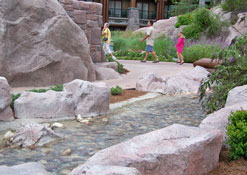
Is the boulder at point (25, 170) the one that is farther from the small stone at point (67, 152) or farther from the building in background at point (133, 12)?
the building in background at point (133, 12)

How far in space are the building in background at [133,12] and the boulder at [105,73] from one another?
2431cm

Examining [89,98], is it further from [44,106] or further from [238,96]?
[238,96]

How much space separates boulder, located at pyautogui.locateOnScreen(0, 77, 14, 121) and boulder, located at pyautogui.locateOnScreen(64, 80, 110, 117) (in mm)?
1161

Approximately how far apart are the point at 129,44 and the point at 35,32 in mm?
12796

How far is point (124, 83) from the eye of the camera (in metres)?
9.48

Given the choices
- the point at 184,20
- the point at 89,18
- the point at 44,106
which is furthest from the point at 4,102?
the point at 184,20

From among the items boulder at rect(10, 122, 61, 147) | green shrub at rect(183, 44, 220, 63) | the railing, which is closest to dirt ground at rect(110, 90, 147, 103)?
boulder at rect(10, 122, 61, 147)

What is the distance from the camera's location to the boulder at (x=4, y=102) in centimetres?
529

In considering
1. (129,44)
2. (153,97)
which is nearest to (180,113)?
(153,97)

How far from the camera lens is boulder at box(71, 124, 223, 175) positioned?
109 inches

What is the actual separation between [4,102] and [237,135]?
11.9 feet

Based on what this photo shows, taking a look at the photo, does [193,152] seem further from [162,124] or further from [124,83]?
[124,83]

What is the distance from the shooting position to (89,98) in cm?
605

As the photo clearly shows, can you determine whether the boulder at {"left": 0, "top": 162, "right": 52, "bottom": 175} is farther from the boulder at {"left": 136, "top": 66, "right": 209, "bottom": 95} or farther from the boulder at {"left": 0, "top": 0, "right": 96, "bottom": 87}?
the boulder at {"left": 136, "top": 66, "right": 209, "bottom": 95}
